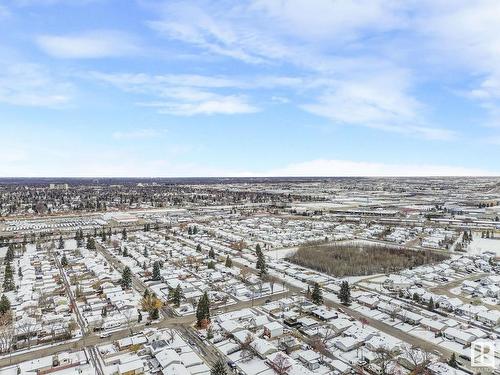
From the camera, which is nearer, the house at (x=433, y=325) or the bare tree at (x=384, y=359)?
the bare tree at (x=384, y=359)

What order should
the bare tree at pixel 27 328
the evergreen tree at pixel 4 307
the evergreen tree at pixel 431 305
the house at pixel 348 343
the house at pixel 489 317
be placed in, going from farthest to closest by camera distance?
the evergreen tree at pixel 431 305, the evergreen tree at pixel 4 307, the house at pixel 489 317, the bare tree at pixel 27 328, the house at pixel 348 343

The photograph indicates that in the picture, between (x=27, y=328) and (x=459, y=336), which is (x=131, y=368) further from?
(x=459, y=336)

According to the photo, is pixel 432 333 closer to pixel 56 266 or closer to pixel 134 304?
pixel 134 304

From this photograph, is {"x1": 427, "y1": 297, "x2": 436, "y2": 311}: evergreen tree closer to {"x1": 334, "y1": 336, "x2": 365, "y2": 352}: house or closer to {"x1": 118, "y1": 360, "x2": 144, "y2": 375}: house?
{"x1": 334, "y1": 336, "x2": 365, "y2": 352}: house

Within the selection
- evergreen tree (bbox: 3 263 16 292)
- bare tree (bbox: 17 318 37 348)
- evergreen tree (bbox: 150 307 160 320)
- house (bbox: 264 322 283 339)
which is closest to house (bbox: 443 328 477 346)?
house (bbox: 264 322 283 339)

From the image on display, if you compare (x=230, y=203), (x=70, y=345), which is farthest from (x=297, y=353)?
(x=230, y=203)

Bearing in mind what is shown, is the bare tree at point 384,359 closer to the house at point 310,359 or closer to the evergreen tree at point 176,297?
the house at point 310,359

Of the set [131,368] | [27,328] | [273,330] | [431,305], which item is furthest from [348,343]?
[27,328]

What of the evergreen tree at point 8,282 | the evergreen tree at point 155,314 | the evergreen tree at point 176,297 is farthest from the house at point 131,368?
the evergreen tree at point 8,282
